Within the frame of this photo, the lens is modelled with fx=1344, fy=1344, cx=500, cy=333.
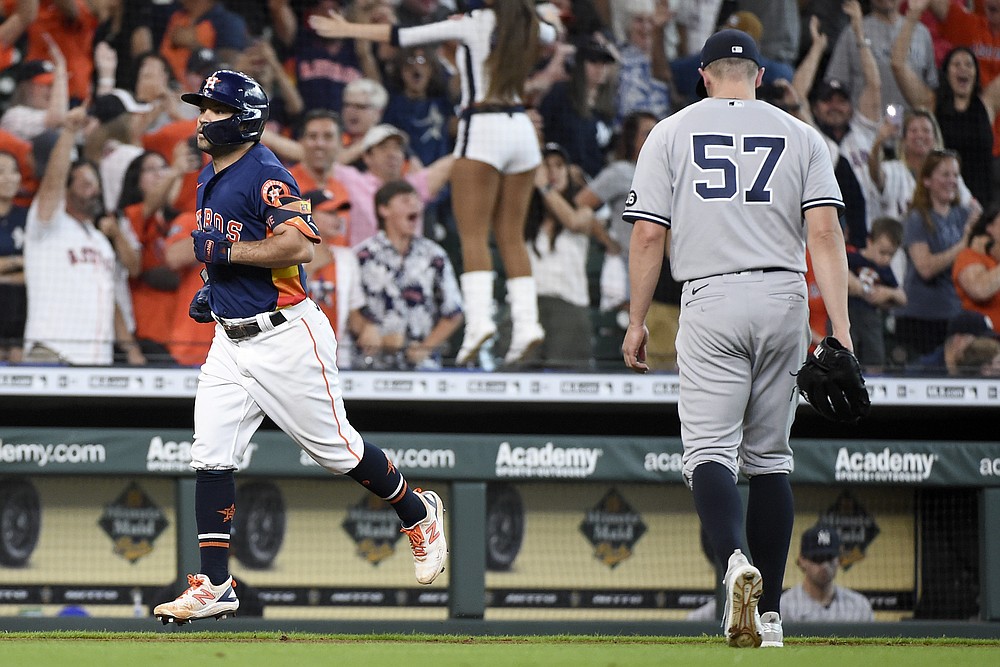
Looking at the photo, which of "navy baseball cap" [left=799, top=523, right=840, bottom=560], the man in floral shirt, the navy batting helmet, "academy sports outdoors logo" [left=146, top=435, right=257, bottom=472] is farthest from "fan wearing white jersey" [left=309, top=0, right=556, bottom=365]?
the navy batting helmet

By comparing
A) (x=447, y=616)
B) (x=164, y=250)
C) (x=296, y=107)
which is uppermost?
(x=296, y=107)

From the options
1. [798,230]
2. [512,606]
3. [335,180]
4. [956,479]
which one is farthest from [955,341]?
[798,230]

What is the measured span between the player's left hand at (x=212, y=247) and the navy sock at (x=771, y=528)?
68.2 inches

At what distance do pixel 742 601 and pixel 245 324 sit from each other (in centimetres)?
174

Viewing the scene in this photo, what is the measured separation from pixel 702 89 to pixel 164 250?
4.18 meters

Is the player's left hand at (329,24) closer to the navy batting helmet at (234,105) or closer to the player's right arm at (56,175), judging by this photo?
the player's right arm at (56,175)

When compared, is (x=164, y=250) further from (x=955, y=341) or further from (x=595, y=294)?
(x=955, y=341)

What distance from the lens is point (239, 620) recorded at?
7.09 meters

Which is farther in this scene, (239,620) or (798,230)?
(239,620)

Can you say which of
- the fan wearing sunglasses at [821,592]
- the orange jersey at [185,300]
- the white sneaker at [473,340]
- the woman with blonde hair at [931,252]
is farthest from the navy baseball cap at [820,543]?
the orange jersey at [185,300]

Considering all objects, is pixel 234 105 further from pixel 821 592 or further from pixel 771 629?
pixel 821 592

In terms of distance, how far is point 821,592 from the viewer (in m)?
7.58

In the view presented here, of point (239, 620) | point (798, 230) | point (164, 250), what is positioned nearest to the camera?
point (798, 230)

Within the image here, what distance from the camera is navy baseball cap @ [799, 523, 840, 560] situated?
25.2 feet
